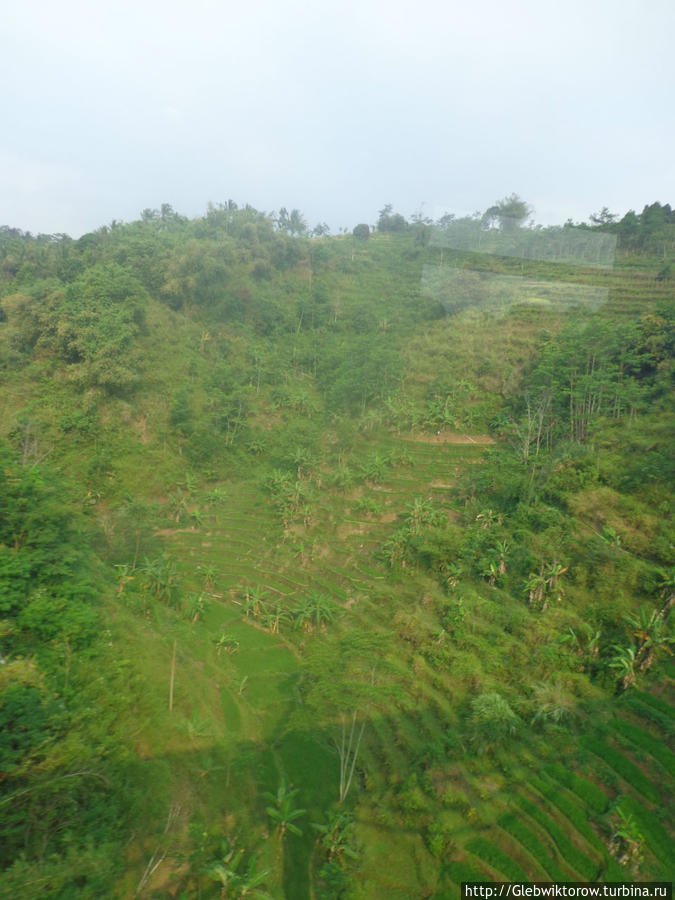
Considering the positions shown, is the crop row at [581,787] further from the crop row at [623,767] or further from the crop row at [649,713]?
the crop row at [649,713]

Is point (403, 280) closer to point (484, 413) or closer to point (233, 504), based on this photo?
point (484, 413)

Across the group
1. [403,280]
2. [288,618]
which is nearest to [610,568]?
[288,618]

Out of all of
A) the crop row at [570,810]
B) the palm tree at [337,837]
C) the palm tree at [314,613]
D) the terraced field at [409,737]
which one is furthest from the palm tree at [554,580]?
the palm tree at [337,837]

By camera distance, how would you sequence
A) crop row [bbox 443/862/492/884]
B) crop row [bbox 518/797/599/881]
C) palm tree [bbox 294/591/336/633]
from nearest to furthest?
1. crop row [bbox 518/797/599/881]
2. crop row [bbox 443/862/492/884]
3. palm tree [bbox 294/591/336/633]

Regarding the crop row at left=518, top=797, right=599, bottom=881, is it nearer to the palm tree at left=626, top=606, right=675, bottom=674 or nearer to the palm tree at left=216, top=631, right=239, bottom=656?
the palm tree at left=626, top=606, right=675, bottom=674

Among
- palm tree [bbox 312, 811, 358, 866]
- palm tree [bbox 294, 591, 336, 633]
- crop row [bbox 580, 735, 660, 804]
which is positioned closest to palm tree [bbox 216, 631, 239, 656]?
palm tree [bbox 294, 591, 336, 633]

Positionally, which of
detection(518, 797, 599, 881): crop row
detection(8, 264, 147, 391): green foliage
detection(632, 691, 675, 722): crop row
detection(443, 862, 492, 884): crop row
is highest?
detection(8, 264, 147, 391): green foliage

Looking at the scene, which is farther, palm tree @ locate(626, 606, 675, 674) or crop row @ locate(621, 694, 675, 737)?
palm tree @ locate(626, 606, 675, 674)
